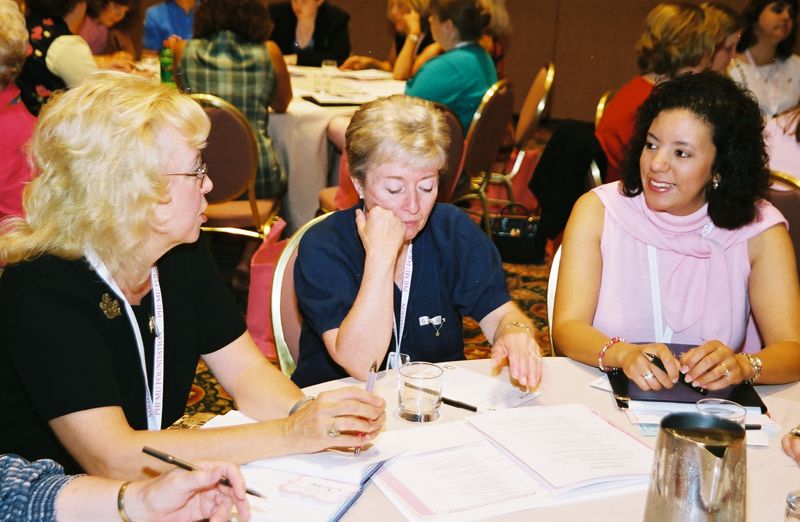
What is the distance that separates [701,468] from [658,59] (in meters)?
3.30

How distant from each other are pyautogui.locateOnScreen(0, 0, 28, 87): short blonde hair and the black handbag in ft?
8.77

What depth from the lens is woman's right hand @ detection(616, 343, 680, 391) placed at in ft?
6.16

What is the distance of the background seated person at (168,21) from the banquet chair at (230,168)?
3072 mm

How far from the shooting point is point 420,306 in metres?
2.27

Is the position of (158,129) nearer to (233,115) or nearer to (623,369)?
(623,369)

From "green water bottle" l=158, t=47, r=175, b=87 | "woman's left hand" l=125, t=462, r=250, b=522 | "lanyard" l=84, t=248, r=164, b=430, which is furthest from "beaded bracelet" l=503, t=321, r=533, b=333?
"green water bottle" l=158, t=47, r=175, b=87

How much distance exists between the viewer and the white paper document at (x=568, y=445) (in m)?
1.52

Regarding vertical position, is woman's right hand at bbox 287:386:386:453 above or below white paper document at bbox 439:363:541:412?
above

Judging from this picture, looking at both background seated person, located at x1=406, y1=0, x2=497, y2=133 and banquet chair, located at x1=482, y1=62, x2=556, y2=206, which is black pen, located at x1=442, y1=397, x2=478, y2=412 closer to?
background seated person, located at x1=406, y1=0, x2=497, y2=133

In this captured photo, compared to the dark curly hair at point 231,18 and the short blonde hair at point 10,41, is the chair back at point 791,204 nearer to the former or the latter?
the short blonde hair at point 10,41

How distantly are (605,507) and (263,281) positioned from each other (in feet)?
5.83

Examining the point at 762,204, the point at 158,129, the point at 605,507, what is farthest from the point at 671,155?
the point at 158,129

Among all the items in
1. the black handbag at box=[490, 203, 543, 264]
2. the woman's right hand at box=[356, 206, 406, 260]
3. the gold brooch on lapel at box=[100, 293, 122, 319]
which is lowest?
the black handbag at box=[490, 203, 543, 264]

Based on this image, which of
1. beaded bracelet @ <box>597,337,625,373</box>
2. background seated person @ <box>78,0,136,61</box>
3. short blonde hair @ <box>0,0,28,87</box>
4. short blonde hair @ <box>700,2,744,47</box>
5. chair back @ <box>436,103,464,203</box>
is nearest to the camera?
beaded bracelet @ <box>597,337,625,373</box>
